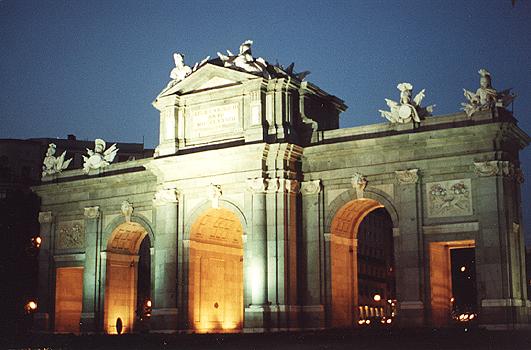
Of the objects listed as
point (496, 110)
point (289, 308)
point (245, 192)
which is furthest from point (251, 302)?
point (496, 110)

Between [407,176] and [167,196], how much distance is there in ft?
49.6

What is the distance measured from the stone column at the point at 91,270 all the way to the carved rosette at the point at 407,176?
2240cm

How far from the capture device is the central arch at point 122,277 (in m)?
58.5

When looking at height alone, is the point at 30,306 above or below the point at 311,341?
above

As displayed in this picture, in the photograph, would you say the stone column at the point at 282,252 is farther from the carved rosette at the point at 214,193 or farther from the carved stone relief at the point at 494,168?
the carved stone relief at the point at 494,168

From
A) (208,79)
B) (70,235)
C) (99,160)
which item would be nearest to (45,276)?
(70,235)

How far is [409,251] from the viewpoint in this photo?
46.0m

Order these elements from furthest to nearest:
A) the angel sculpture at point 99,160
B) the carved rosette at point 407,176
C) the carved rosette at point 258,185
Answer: the angel sculpture at point 99,160 → the carved rosette at point 258,185 → the carved rosette at point 407,176

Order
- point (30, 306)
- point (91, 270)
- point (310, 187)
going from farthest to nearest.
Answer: point (30, 306), point (91, 270), point (310, 187)

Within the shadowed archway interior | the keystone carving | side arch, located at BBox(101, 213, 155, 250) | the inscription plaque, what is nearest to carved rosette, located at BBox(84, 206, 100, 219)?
side arch, located at BBox(101, 213, 155, 250)

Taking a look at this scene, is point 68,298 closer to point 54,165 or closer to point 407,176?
point 54,165

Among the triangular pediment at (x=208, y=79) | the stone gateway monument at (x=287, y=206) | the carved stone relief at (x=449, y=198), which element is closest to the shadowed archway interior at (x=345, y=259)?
the stone gateway monument at (x=287, y=206)

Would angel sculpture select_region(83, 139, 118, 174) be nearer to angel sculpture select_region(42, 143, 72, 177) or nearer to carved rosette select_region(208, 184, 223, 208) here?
angel sculpture select_region(42, 143, 72, 177)

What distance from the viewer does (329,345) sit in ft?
119
